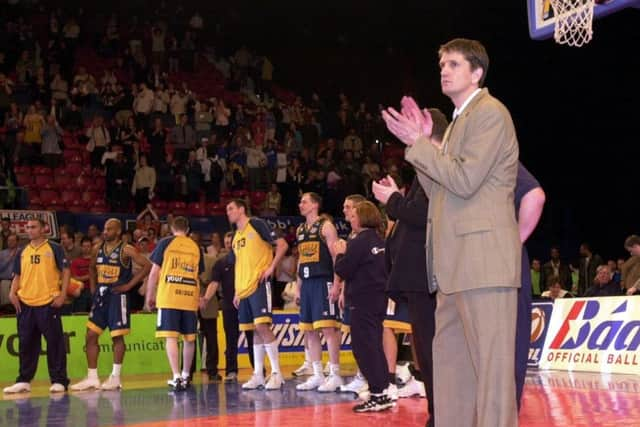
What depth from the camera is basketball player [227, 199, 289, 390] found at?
498 inches

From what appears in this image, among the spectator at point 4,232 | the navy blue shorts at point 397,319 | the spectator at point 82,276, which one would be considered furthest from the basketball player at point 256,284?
the spectator at point 4,232

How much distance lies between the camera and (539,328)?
16.5 metres

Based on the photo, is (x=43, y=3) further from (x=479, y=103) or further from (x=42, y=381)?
(x=479, y=103)

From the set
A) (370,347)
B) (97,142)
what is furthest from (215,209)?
(370,347)

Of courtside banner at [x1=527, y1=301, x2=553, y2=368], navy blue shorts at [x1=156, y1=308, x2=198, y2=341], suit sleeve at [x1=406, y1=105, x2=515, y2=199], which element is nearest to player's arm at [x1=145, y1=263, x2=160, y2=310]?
navy blue shorts at [x1=156, y1=308, x2=198, y2=341]

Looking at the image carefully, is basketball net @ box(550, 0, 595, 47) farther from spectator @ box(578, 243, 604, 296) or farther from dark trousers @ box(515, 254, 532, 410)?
spectator @ box(578, 243, 604, 296)

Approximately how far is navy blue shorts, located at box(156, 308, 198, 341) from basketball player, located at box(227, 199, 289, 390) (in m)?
0.69

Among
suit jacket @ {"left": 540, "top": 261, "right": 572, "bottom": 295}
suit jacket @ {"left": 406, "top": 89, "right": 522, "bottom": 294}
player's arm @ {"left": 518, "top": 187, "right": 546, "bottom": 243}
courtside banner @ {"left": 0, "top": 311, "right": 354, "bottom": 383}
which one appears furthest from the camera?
suit jacket @ {"left": 540, "top": 261, "right": 572, "bottom": 295}

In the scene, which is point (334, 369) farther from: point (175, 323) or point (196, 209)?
point (196, 209)

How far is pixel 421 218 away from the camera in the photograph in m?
6.85

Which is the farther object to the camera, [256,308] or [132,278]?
[132,278]

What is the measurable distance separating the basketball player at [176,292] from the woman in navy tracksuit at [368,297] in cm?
297

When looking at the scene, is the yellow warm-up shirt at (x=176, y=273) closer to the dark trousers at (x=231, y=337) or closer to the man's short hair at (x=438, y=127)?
the dark trousers at (x=231, y=337)

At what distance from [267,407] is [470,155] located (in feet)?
20.7
